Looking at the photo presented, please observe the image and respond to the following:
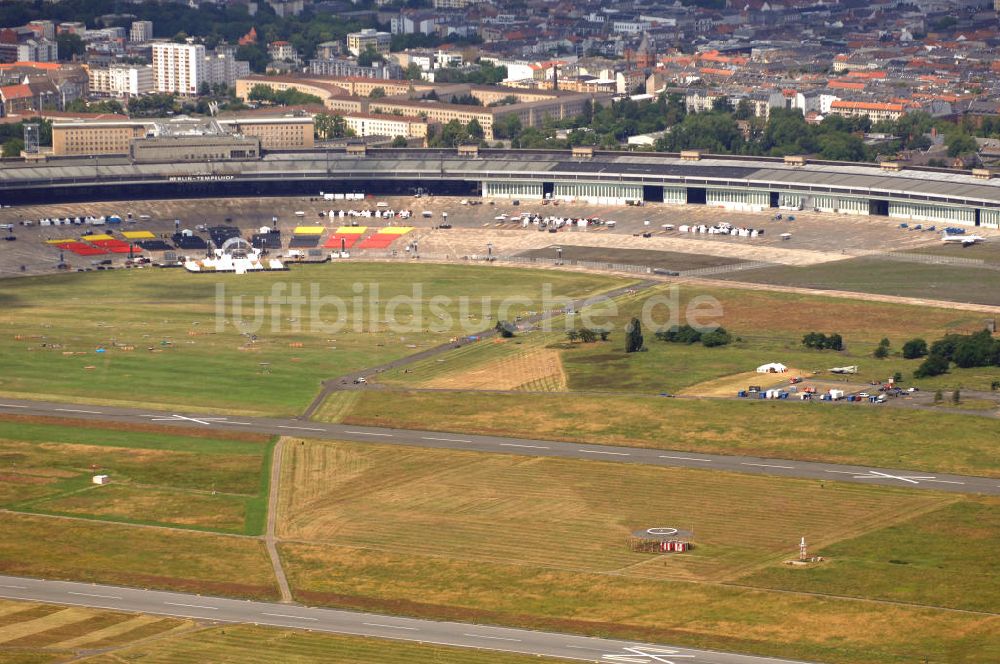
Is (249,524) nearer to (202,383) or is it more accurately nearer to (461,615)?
(461,615)

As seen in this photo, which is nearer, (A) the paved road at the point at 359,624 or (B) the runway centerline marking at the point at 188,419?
(A) the paved road at the point at 359,624

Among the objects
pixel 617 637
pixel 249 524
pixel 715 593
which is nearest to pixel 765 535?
pixel 715 593

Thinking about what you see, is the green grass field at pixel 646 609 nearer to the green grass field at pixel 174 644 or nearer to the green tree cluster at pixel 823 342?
the green grass field at pixel 174 644

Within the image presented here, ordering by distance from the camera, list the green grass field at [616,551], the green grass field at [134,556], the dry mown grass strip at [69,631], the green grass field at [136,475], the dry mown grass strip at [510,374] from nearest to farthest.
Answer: the dry mown grass strip at [69,631]
the green grass field at [616,551]
the green grass field at [134,556]
the green grass field at [136,475]
the dry mown grass strip at [510,374]

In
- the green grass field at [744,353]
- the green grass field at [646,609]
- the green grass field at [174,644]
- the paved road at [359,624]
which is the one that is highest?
the green grass field at [744,353]

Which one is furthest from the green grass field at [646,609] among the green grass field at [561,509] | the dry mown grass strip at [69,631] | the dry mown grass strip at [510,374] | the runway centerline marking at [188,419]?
the dry mown grass strip at [510,374]

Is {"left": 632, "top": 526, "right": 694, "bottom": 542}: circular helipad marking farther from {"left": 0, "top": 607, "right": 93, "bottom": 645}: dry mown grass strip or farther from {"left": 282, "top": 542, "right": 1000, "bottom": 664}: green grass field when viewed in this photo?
{"left": 0, "top": 607, "right": 93, "bottom": 645}: dry mown grass strip

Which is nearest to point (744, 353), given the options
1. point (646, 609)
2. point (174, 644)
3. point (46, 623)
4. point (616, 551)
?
point (616, 551)
